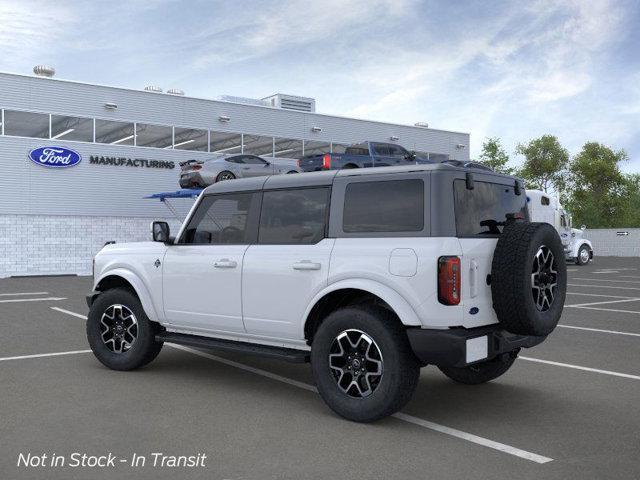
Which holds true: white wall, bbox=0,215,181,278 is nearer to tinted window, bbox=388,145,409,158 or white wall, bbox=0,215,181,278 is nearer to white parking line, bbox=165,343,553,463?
tinted window, bbox=388,145,409,158

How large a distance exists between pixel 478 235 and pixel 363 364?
1.35 metres

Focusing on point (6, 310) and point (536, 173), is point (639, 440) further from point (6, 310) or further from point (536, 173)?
point (536, 173)

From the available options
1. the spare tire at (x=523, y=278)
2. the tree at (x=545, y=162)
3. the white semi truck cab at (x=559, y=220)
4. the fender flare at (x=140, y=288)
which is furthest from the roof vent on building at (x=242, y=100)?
the tree at (x=545, y=162)

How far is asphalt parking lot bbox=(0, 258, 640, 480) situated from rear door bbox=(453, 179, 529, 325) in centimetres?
93

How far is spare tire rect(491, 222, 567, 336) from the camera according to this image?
5.00 metres

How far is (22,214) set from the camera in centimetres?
2677

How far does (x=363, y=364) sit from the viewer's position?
201 inches

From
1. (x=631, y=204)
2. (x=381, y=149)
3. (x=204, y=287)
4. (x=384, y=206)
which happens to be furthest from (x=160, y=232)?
(x=631, y=204)

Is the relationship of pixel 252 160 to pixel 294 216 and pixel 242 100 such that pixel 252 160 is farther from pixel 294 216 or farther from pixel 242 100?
pixel 294 216

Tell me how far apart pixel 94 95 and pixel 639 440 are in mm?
27353

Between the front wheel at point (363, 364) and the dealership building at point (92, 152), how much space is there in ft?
77.3

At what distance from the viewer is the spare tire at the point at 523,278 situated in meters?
5.00

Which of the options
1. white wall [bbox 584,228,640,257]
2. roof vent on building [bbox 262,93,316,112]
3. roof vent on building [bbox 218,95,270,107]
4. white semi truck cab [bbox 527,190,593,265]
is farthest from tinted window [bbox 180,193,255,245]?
white wall [bbox 584,228,640,257]

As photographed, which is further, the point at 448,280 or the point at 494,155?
the point at 494,155
